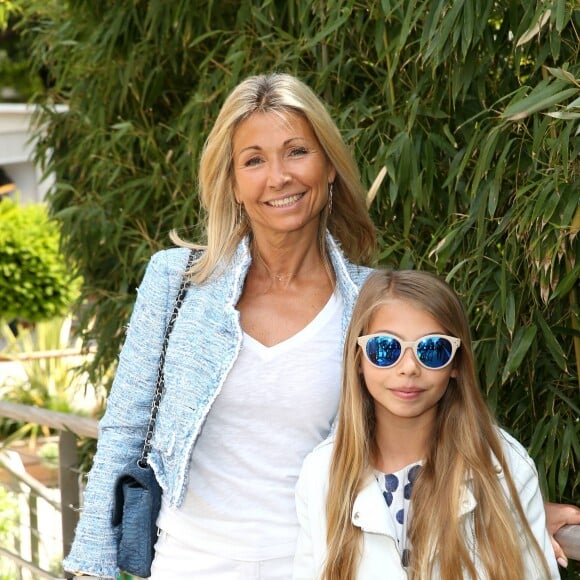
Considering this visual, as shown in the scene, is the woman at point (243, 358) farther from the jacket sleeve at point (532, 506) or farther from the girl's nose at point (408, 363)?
the jacket sleeve at point (532, 506)

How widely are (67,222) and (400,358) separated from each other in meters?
2.56

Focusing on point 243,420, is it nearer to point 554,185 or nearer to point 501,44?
point 554,185

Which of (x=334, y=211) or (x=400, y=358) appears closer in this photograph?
(x=400, y=358)

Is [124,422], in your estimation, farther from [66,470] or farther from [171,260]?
[66,470]

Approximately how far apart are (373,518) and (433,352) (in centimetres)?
28

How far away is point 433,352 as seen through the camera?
6.21 ft

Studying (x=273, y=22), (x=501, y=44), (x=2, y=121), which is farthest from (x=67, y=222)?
(x=2, y=121)

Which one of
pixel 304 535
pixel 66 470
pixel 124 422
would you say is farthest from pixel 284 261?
pixel 66 470

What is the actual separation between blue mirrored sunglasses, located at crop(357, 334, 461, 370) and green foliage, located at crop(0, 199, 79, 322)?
28.2 feet

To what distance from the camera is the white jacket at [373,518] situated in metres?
1.84

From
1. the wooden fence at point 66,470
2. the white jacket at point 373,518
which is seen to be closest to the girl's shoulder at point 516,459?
the white jacket at point 373,518

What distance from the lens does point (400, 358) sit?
1903 millimetres

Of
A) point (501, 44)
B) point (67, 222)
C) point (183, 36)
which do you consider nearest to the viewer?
point (501, 44)

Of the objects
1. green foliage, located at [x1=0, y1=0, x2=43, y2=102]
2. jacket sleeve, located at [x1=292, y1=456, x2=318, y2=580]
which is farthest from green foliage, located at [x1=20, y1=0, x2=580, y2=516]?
green foliage, located at [x1=0, y1=0, x2=43, y2=102]
